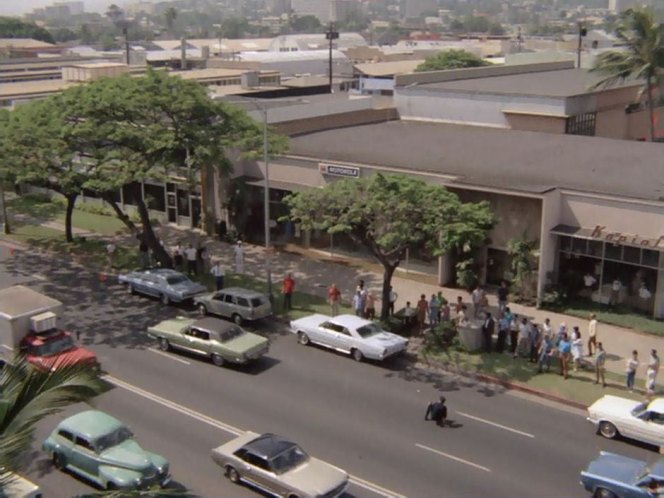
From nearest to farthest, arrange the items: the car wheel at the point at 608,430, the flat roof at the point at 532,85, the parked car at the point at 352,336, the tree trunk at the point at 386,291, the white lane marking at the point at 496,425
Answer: the car wheel at the point at 608,430 → the white lane marking at the point at 496,425 → the parked car at the point at 352,336 → the tree trunk at the point at 386,291 → the flat roof at the point at 532,85

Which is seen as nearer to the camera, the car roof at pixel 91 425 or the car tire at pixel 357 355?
the car roof at pixel 91 425

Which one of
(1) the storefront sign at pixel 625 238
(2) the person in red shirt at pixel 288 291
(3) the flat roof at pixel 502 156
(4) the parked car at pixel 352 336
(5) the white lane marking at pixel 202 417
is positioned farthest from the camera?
(3) the flat roof at pixel 502 156

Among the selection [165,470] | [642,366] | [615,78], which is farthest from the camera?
[615,78]

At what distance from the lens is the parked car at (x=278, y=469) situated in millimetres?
17016

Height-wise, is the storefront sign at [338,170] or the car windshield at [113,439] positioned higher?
the storefront sign at [338,170]

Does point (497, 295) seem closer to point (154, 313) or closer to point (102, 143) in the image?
point (154, 313)

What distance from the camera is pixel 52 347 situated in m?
23.9

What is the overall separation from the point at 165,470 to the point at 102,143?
19179 millimetres

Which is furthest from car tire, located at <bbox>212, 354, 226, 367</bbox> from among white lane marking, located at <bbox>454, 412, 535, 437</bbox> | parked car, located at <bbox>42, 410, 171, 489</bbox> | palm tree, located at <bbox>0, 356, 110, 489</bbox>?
palm tree, located at <bbox>0, 356, 110, 489</bbox>

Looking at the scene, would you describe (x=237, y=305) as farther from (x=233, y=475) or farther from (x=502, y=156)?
(x=502, y=156)

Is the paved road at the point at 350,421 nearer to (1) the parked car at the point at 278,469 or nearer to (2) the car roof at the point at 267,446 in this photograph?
(1) the parked car at the point at 278,469

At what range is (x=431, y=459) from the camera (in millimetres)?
19359

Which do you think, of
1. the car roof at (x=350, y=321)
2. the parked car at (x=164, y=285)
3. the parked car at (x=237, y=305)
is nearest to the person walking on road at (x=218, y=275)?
the parked car at (x=164, y=285)

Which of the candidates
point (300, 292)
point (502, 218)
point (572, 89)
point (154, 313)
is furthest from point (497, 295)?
point (572, 89)
